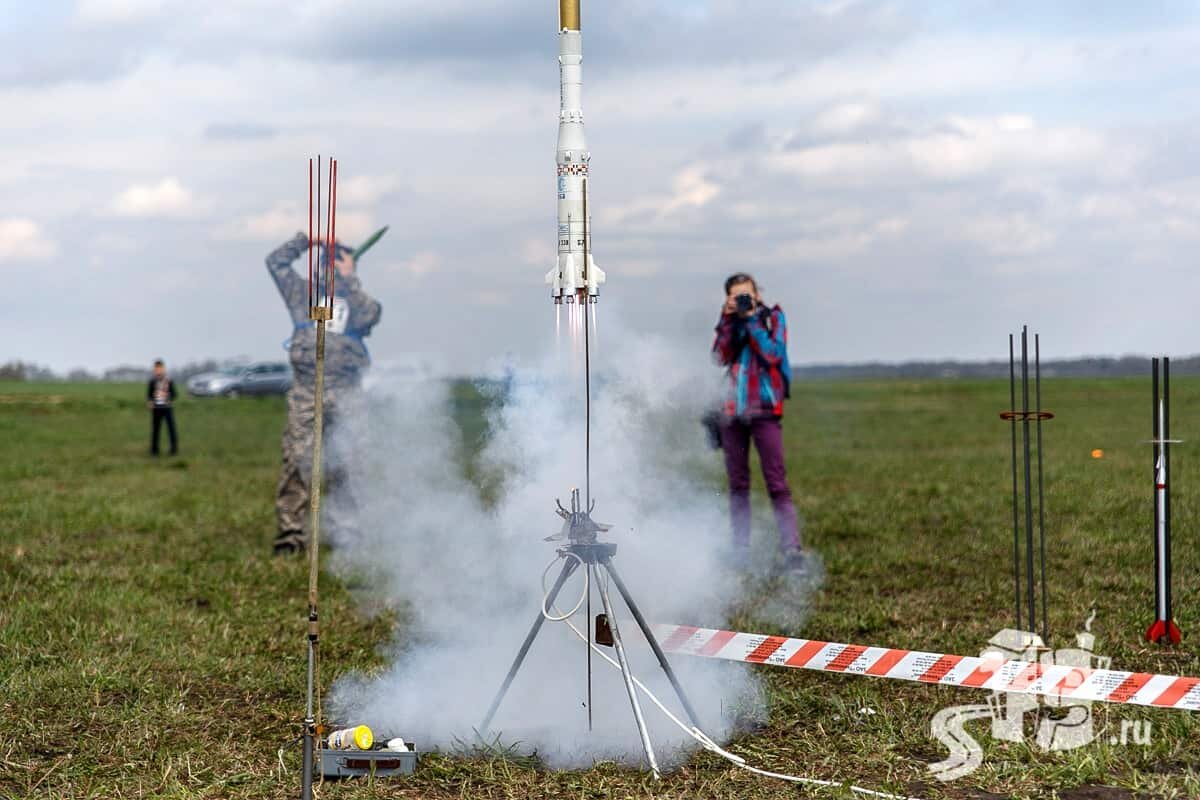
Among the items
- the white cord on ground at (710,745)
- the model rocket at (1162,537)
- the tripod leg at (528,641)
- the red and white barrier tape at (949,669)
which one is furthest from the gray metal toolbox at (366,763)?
the model rocket at (1162,537)

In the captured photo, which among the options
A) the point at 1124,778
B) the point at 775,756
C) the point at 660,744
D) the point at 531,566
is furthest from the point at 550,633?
the point at 1124,778

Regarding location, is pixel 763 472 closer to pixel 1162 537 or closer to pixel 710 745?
pixel 1162 537

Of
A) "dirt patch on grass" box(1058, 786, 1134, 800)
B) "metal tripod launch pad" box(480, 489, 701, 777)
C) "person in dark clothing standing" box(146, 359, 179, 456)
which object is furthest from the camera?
"person in dark clothing standing" box(146, 359, 179, 456)

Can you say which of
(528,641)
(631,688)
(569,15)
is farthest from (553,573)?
(569,15)

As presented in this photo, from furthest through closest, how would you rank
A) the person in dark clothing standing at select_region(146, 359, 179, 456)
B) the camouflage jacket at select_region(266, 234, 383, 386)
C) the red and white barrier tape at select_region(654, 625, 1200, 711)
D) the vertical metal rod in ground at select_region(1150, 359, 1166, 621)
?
the person in dark clothing standing at select_region(146, 359, 179, 456), the camouflage jacket at select_region(266, 234, 383, 386), the vertical metal rod in ground at select_region(1150, 359, 1166, 621), the red and white barrier tape at select_region(654, 625, 1200, 711)

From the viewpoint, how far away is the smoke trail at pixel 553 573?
6859 mm

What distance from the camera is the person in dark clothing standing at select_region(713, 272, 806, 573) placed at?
10.9 meters

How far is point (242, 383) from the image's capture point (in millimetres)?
54969

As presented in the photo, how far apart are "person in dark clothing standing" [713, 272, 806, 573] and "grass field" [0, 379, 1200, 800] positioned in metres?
0.79

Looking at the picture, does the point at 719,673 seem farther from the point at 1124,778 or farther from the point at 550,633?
the point at 1124,778

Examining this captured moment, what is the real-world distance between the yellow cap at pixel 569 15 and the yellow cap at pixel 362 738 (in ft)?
12.5

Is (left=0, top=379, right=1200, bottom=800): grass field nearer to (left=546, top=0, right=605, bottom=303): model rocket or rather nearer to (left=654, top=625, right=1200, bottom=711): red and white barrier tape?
(left=654, top=625, right=1200, bottom=711): red and white barrier tape

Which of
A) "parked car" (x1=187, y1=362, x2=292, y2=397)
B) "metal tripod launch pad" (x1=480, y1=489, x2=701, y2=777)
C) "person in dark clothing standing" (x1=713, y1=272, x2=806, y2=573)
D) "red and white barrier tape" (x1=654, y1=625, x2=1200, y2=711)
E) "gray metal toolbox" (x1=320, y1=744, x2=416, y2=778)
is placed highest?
"parked car" (x1=187, y1=362, x2=292, y2=397)

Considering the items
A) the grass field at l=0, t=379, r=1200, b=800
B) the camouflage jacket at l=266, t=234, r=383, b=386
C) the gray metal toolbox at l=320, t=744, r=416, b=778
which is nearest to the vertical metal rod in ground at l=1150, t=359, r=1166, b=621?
the grass field at l=0, t=379, r=1200, b=800
